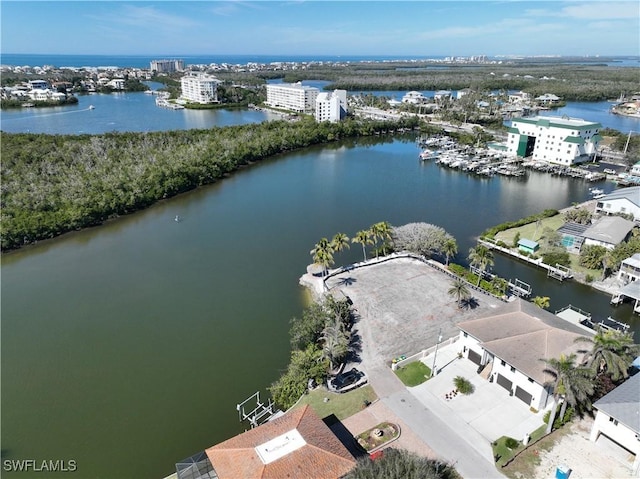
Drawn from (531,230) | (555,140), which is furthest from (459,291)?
(555,140)

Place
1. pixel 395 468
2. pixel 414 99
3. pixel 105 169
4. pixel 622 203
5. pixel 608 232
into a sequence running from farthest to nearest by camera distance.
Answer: pixel 414 99, pixel 105 169, pixel 622 203, pixel 608 232, pixel 395 468

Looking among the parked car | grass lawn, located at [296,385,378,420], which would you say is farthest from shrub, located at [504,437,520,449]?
the parked car

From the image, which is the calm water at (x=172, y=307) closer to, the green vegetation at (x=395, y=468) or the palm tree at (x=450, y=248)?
the palm tree at (x=450, y=248)

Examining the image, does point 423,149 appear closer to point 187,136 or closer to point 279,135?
point 279,135

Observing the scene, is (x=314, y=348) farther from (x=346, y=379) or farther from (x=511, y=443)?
(x=511, y=443)

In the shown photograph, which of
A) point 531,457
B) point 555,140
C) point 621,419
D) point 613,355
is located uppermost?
point 555,140

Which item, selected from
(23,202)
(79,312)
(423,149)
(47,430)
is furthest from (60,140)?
(423,149)

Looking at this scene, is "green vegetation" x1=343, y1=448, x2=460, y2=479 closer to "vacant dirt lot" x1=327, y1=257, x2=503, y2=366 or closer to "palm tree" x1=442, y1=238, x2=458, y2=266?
"vacant dirt lot" x1=327, y1=257, x2=503, y2=366
